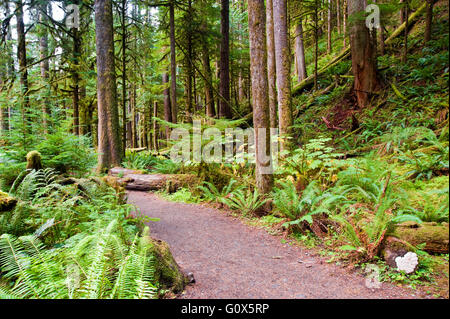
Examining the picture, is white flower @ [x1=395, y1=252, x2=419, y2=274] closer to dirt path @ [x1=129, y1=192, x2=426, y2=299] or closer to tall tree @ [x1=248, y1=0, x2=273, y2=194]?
dirt path @ [x1=129, y1=192, x2=426, y2=299]

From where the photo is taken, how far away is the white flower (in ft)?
7.32

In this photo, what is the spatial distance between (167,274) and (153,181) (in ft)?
22.1

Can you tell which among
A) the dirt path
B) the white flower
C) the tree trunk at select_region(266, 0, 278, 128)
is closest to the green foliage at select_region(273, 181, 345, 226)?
the dirt path

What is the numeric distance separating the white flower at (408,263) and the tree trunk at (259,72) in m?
3.33

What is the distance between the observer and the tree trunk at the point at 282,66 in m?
7.59

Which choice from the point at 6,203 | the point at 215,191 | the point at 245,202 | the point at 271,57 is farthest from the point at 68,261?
the point at 271,57

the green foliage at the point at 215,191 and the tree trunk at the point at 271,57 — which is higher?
the tree trunk at the point at 271,57

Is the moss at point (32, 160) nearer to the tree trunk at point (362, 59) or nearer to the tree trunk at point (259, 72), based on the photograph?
the tree trunk at point (259, 72)

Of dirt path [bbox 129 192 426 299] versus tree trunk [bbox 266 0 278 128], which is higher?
tree trunk [bbox 266 0 278 128]

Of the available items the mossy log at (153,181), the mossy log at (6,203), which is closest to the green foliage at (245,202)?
the mossy log at (153,181)

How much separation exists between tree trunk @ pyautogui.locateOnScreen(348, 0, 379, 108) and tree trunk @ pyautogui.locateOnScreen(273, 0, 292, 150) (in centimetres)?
190

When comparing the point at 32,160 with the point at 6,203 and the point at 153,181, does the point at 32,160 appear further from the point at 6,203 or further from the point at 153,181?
the point at 153,181
